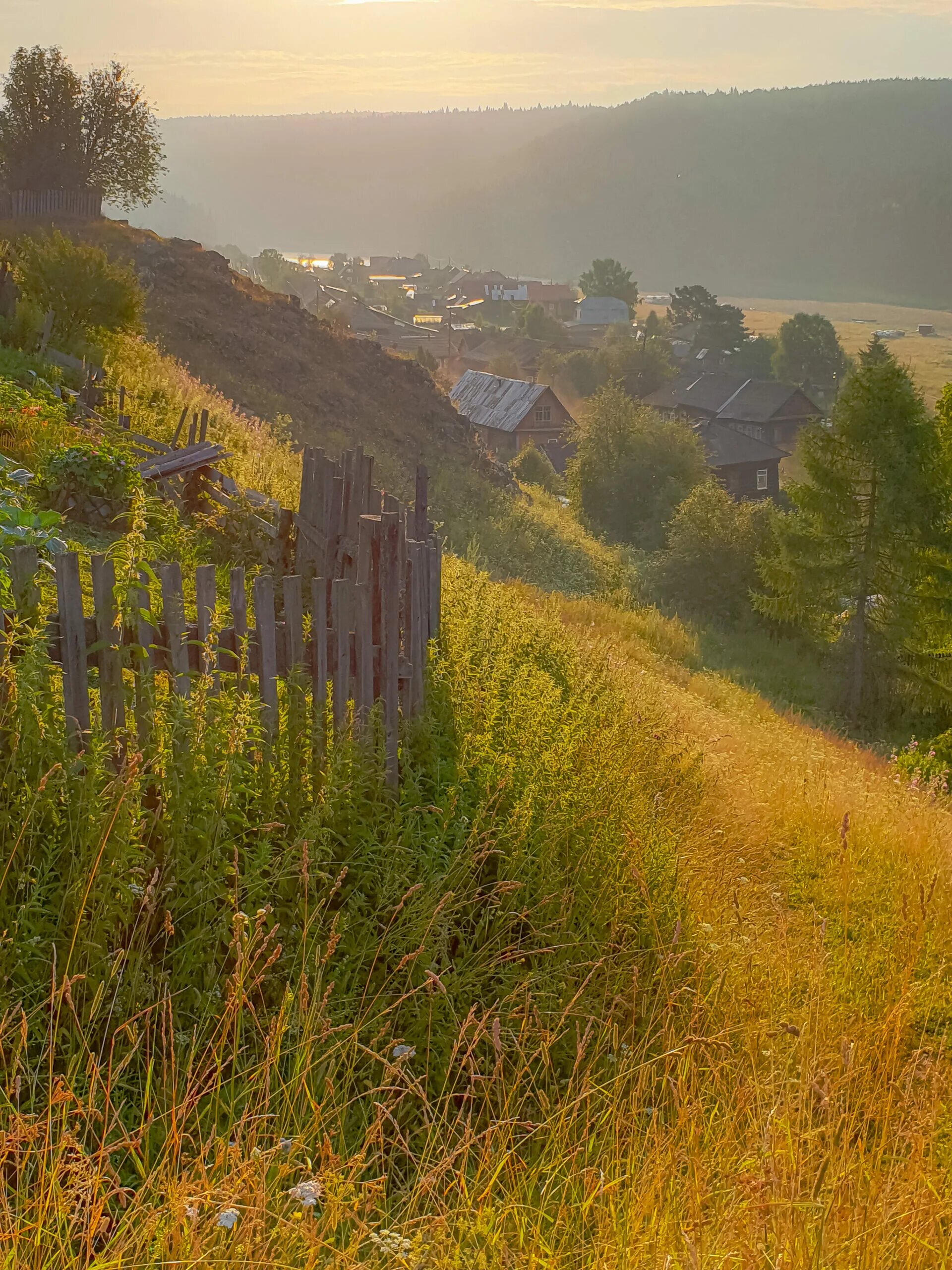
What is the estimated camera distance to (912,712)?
2181cm

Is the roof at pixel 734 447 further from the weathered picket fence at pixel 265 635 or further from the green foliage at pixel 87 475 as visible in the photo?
the weathered picket fence at pixel 265 635

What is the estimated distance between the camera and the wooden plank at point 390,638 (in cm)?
475

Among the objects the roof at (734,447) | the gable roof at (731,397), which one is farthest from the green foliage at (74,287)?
the gable roof at (731,397)

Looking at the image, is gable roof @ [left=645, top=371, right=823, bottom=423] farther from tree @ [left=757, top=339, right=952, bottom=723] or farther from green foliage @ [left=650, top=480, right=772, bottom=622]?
tree @ [left=757, top=339, right=952, bottom=723]

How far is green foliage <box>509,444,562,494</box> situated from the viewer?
141 ft

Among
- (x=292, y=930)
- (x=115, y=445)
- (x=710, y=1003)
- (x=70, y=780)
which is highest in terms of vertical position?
(x=115, y=445)

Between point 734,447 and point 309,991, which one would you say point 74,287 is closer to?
point 309,991

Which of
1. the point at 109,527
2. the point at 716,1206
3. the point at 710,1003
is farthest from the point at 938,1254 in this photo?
the point at 109,527

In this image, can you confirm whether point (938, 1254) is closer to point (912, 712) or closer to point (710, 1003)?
point (710, 1003)

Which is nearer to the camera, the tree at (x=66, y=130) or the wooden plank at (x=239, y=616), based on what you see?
the wooden plank at (x=239, y=616)

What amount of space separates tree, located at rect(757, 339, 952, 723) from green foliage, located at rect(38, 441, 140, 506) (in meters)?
15.9

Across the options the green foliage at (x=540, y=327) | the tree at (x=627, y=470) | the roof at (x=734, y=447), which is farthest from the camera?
the green foliage at (x=540, y=327)

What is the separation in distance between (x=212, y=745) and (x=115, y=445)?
21.8 feet

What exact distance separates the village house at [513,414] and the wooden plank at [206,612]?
47.4m
